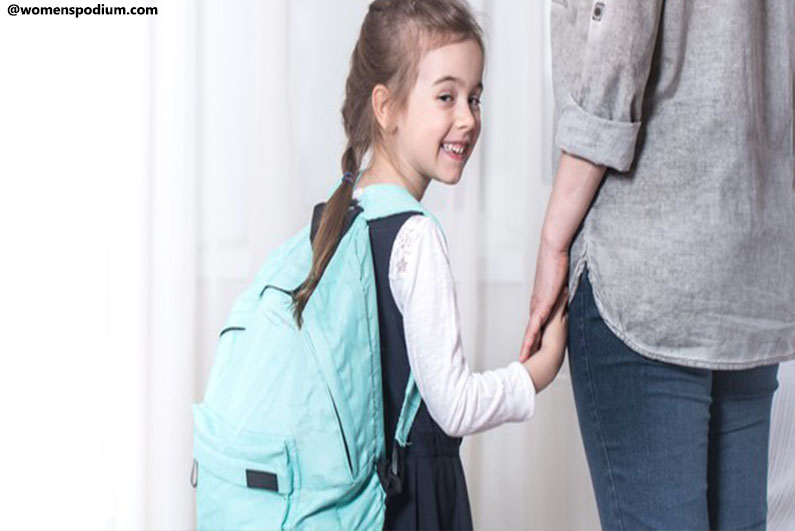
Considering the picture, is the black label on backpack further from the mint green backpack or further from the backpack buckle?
the backpack buckle

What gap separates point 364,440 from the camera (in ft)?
3.18

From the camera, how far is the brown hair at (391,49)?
3.58ft

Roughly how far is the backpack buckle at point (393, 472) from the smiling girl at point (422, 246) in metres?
0.01

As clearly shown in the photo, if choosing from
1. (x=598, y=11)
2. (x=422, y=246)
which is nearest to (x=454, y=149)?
(x=422, y=246)

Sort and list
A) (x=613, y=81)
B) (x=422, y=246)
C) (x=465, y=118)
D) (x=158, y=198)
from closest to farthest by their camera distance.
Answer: (x=613, y=81) < (x=422, y=246) < (x=465, y=118) < (x=158, y=198)

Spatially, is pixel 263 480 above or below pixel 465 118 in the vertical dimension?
below

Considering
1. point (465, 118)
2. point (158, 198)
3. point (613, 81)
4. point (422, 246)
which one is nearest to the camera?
point (613, 81)

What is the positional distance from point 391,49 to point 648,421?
0.48 m

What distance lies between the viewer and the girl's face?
3.56 ft

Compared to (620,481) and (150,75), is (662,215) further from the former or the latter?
(150,75)

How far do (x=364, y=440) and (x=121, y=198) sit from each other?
1.02 meters

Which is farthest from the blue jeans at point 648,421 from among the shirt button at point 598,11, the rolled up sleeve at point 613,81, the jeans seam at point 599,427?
the shirt button at point 598,11

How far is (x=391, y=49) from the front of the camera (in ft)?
3.65

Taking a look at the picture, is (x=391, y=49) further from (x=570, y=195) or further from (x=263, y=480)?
(x=263, y=480)
